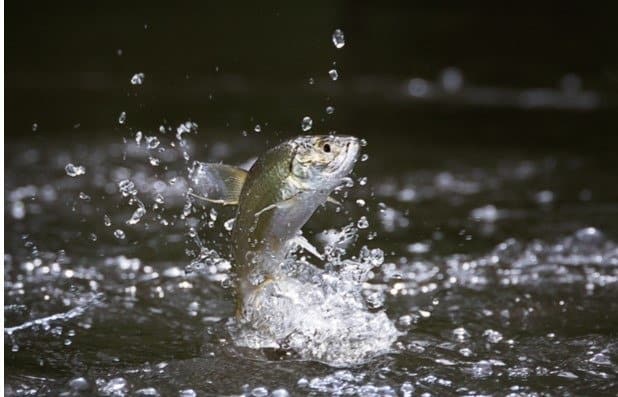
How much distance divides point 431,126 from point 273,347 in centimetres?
568

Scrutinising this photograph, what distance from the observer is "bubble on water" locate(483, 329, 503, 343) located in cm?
296

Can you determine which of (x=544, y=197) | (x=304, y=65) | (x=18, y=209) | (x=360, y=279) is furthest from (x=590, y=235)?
(x=304, y=65)

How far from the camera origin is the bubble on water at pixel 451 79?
36.4 ft

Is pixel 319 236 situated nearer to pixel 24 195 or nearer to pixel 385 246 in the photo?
pixel 385 246

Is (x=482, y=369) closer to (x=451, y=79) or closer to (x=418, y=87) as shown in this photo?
(x=418, y=87)

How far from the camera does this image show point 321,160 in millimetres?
2568

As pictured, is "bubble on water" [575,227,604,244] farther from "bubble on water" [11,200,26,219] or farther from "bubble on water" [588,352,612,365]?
"bubble on water" [11,200,26,219]

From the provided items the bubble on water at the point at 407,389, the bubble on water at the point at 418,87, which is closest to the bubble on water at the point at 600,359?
the bubble on water at the point at 407,389

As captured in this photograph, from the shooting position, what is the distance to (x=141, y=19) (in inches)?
529

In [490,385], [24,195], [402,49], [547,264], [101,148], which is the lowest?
[490,385]

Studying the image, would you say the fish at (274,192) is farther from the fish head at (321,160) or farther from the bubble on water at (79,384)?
the bubble on water at (79,384)

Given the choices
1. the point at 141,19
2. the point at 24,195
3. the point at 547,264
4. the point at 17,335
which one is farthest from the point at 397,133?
the point at 141,19

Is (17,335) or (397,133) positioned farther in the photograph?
(397,133)

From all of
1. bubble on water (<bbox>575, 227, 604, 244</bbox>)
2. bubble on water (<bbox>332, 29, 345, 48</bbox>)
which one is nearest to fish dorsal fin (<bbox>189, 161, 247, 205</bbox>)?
bubble on water (<bbox>332, 29, 345, 48</bbox>)
